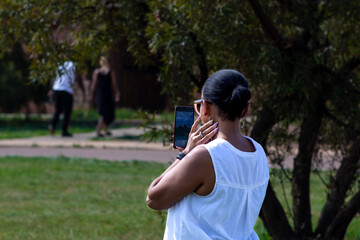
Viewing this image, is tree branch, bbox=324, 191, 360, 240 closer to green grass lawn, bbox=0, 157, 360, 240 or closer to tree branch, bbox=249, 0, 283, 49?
green grass lawn, bbox=0, 157, 360, 240

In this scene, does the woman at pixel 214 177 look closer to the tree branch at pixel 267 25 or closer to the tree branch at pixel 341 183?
the tree branch at pixel 267 25

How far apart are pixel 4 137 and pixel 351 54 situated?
1157 cm

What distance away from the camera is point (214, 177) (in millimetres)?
2688

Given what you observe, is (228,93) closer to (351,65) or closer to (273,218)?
(351,65)

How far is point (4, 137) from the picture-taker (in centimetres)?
1574

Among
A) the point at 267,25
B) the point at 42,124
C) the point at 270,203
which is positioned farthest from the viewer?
the point at 42,124

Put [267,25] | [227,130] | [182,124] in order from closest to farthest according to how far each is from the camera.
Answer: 1. [227,130]
2. [182,124]
3. [267,25]

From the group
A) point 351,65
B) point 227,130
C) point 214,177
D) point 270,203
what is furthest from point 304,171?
point 214,177

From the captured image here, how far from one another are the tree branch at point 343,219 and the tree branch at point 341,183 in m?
0.09

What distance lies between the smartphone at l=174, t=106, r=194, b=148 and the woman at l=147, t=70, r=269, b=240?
5.3 inches

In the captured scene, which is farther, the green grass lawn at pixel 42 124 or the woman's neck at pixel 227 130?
the green grass lawn at pixel 42 124

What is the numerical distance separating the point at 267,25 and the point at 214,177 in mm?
2289

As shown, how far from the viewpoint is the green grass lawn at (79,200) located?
21.4 ft

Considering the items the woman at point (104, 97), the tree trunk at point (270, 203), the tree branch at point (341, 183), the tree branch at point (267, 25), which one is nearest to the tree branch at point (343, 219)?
the tree branch at point (341, 183)
